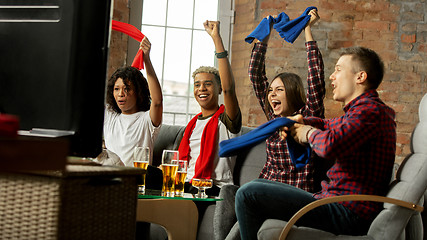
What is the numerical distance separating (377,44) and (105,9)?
11.7 ft

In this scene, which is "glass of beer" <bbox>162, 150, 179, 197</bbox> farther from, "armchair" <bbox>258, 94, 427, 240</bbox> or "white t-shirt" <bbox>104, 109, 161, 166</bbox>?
"white t-shirt" <bbox>104, 109, 161, 166</bbox>

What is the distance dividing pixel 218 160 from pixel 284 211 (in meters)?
1.03

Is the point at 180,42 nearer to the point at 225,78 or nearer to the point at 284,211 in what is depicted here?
the point at 225,78

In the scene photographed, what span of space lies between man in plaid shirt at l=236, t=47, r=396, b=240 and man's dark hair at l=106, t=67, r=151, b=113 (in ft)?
4.47

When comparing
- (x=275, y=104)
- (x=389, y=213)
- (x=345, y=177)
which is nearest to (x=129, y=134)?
(x=275, y=104)

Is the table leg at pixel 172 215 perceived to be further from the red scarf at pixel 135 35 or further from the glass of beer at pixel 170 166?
the red scarf at pixel 135 35

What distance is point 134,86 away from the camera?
310 centimetres

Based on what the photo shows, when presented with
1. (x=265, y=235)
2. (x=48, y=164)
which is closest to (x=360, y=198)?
(x=265, y=235)

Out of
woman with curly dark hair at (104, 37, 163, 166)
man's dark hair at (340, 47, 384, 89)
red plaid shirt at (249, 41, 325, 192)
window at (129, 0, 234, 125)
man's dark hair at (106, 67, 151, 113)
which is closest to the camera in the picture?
man's dark hair at (340, 47, 384, 89)

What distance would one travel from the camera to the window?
170 inches

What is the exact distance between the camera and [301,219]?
6.34 ft

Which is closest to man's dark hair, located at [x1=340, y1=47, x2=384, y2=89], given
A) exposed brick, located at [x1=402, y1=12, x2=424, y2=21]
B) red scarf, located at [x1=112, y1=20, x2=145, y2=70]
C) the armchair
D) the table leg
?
the armchair

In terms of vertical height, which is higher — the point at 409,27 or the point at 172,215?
the point at 409,27

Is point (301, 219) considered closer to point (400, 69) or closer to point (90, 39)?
point (90, 39)
